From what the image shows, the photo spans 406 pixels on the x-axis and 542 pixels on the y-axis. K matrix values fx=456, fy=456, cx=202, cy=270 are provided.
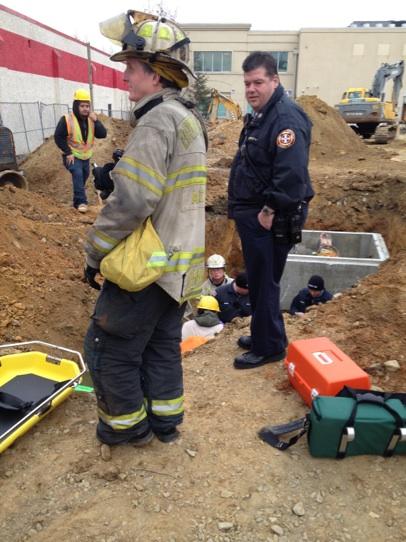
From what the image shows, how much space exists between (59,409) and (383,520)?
212 centimetres

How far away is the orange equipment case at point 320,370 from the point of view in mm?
2938

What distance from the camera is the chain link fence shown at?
1465 centimetres

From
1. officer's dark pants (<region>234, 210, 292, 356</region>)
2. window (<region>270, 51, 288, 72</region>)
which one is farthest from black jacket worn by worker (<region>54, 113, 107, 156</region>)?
window (<region>270, 51, 288, 72</region>)

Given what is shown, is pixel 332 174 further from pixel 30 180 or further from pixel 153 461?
pixel 153 461

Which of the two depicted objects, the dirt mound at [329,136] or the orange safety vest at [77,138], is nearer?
the orange safety vest at [77,138]

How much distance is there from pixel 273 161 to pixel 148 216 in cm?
136

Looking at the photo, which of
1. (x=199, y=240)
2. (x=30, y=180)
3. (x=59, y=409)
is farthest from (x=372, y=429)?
(x=30, y=180)

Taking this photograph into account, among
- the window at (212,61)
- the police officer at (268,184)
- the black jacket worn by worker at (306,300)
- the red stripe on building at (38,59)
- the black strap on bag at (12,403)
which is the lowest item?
the black jacket worn by worker at (306,300)

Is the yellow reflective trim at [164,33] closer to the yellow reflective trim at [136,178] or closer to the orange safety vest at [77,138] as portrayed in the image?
the yellow reflective trim at [136,178]

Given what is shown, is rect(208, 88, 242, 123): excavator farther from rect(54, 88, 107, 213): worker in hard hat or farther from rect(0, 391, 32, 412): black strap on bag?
rect(0, 391, 32, 412): black strap on bag

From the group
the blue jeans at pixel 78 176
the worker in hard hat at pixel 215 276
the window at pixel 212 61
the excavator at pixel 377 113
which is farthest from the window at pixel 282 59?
the worker in hard hat at pixel 215 276

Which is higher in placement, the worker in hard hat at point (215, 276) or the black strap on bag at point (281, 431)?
the black strap on bag at point (281, 431)

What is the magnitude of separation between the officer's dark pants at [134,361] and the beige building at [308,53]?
46.9 m

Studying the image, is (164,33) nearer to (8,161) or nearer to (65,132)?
(65,132)
